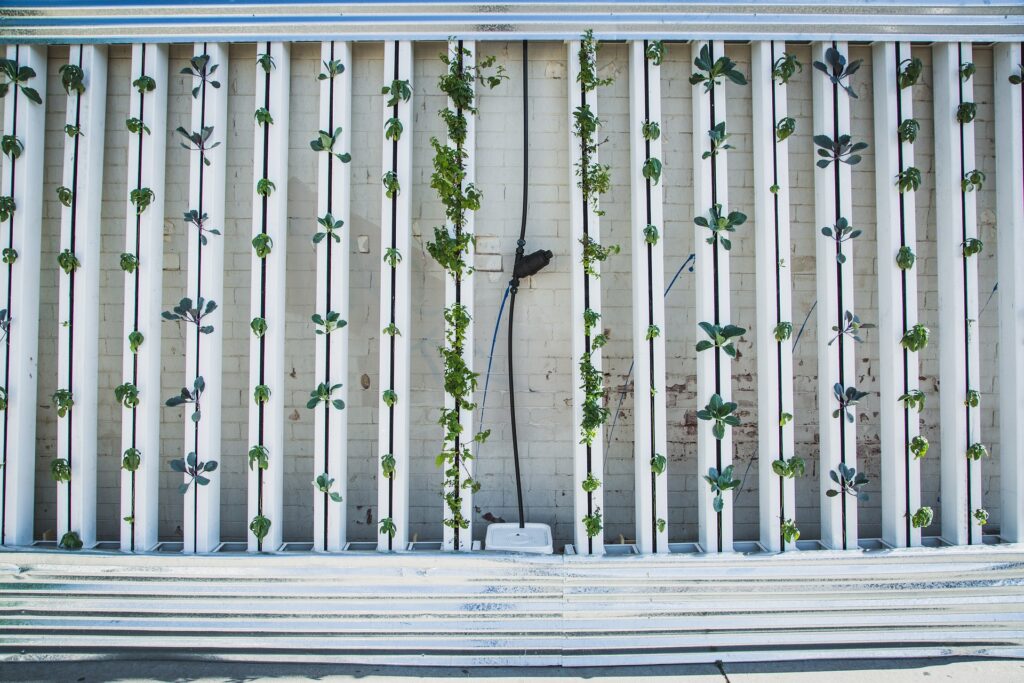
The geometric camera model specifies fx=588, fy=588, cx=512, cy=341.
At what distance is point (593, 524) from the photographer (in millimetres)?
2863

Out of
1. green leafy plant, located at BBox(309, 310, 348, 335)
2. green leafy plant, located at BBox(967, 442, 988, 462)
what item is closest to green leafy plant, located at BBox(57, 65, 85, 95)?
green leafy plant, located at BBox(309, 310, 348, 335)

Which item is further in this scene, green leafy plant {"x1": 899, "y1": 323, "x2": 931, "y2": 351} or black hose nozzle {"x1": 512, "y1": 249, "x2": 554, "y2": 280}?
black hose nozzle {"x1": 512, "y1": 249, "x2": 554, "y2": 280}

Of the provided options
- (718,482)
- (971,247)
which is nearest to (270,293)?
(718,482)

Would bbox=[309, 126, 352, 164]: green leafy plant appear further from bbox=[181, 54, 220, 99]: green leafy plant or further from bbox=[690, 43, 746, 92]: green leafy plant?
bbox=[690, 43, 746, 92]: green leafy plant

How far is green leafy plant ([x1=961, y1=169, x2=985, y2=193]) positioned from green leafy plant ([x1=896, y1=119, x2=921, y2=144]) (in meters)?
0.34

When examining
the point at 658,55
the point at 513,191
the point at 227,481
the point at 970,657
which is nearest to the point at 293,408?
the point at 227,481

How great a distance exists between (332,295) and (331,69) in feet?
3.66

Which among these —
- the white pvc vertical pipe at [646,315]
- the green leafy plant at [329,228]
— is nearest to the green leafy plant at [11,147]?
the green leafy plant at [329,228]

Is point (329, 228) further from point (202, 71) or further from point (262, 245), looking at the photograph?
point (202, 71)

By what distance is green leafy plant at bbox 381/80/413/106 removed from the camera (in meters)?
2.87

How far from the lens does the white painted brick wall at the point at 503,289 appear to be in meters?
3.15

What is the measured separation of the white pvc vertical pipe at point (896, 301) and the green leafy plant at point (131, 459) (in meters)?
3.75

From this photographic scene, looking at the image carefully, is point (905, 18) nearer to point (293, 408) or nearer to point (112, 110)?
point (293, 408)

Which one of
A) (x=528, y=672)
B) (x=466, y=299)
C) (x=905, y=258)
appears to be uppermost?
(x=905, y=258)
